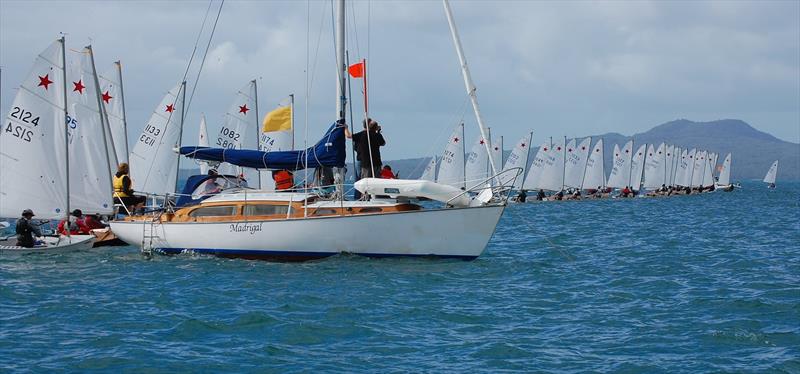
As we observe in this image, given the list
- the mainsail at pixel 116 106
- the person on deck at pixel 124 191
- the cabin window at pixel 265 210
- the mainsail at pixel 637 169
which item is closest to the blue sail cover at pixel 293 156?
the cabin window at pixel 265 210

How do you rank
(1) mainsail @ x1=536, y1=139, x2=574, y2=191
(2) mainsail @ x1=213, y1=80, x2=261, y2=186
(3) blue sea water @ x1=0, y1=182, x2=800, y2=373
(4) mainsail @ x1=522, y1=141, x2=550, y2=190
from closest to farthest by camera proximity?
1. (3) blue sea water @ x1=0, y1=182, x2=800, y2=373
2. (2) mainsail @ x1=213, y1=80, x2=261, y2=186
3. (1) mainsail @ x1=536, y1=139, x2=574, y2=191
4. (4) mainsail @ x1=522, y1=141, x2=550, y2=190

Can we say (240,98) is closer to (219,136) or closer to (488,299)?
(219,136)

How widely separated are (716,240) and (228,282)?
19.5 meters

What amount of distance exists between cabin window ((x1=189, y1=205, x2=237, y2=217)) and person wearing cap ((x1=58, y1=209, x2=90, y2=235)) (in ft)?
12.8

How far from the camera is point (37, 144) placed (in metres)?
23.8

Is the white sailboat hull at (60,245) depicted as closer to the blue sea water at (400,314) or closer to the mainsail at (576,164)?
the blue sea water at (400,314)

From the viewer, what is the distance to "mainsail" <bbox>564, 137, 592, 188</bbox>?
8381cm

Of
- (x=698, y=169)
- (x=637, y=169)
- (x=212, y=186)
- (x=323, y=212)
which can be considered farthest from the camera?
(x=698, y=169)

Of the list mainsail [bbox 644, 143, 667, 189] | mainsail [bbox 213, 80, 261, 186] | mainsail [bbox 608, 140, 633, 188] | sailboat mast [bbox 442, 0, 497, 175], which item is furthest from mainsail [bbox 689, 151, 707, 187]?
sailboat mast [bbox 442, 0, 497, 175]

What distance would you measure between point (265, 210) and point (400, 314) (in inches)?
290

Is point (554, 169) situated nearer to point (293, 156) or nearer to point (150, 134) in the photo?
point (150, 134)

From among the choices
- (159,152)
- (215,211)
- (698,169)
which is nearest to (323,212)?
(215,211)

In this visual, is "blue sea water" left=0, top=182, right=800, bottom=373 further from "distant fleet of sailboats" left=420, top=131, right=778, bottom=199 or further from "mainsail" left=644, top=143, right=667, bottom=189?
"mainsail" left=644, top=143, right=667, bottom=189

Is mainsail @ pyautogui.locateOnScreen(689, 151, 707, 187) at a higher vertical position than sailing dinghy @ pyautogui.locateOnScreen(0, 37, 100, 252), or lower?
higher
